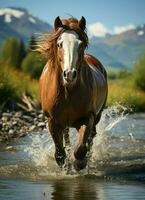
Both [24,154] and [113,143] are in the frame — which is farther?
[113,143]

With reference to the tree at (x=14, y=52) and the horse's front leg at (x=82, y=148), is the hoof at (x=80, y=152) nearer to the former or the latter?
the horse's front leg at (x=82, y=148)

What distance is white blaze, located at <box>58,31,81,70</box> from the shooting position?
7884mm

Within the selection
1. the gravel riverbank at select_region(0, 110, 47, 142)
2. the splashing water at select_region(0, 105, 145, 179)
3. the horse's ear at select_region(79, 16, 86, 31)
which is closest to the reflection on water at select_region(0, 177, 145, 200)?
the splashing water at select_region(0, 105, 145, 179)

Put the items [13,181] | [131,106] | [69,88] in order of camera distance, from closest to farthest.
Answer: [13,181], [69,88], [131,106]

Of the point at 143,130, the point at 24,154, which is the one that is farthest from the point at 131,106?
the point at 24,154

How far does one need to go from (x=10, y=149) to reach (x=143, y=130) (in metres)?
6.57

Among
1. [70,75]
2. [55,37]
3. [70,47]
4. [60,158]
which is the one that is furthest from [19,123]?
[70,75]

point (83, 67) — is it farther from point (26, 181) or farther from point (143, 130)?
point (143, 130)

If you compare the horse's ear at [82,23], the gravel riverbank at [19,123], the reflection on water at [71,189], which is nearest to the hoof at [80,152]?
the reflection on water at [71,189]

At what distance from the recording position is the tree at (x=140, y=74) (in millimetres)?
46469

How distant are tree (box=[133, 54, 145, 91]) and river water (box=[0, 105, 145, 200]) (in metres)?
33.1

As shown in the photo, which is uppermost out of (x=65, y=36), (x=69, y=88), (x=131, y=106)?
(x=65, y=36)

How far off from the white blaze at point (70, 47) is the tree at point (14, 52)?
41.3 meters

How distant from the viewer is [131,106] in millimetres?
31672
